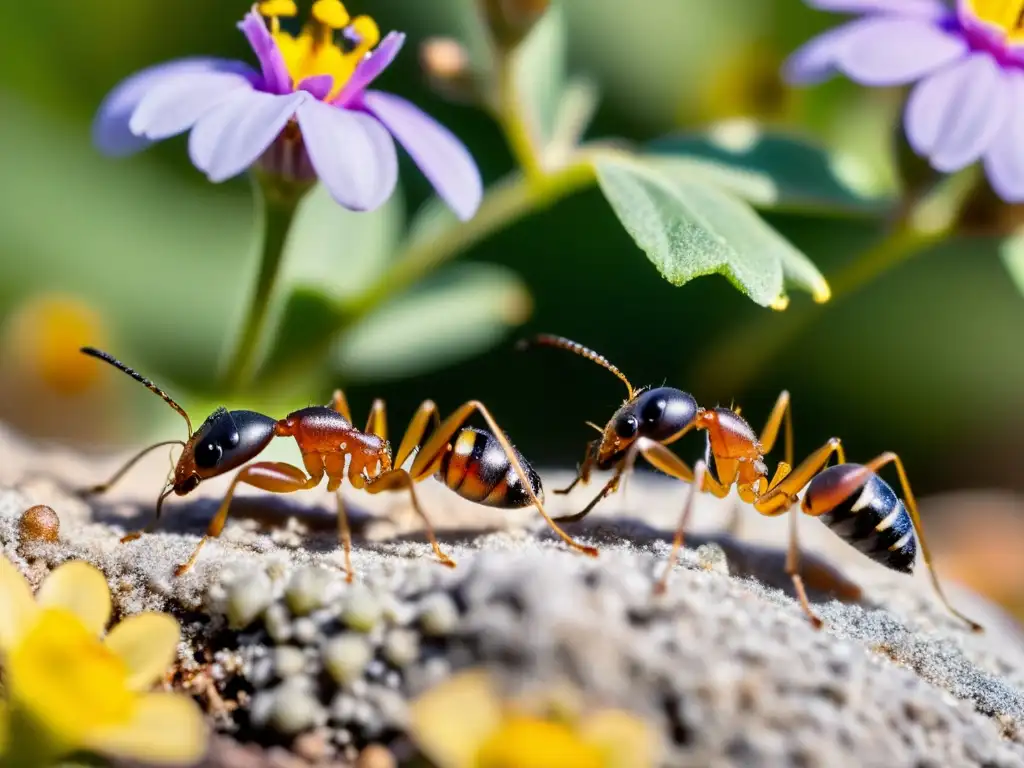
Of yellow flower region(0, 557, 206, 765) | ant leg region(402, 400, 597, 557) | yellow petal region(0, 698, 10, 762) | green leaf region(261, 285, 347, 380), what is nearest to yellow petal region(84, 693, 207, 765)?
yellow flower region(0, 557, 206, 765)

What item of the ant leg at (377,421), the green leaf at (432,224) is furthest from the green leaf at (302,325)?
the ant leg at (377,421)

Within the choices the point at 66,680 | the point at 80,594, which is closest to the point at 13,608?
the point at 80,594

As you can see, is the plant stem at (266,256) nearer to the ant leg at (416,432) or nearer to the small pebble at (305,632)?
the ant leg at (416,432)

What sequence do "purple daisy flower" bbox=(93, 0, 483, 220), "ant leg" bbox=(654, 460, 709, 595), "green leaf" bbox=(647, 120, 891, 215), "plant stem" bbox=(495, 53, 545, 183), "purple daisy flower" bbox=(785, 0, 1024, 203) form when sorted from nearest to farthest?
"ant leg" bbox=(654, 460, 709, 595) < "purple daisy flower" bbox=(93, 0, 483, 220) < "purple daisy flower" bbox=(785, 0, 1024, 203) < "green leaf" bbox=(647, 120, 891, 215) < "plant stem" bbox=(495, 53, 545, 183)

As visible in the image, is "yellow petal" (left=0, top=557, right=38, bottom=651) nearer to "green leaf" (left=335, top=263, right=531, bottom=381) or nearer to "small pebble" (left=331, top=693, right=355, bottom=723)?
"small pebble" (left=331, top=693, right=355, bottom=723)

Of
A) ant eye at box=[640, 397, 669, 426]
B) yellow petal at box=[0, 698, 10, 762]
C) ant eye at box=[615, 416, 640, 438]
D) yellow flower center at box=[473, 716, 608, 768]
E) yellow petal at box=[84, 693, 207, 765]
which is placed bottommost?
ant eye at box=[615, 416, 640, 438]

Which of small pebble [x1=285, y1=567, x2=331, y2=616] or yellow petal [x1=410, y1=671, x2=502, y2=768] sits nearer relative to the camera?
yellow petal [x1=410, y1=671, x2=502, y2=768]
